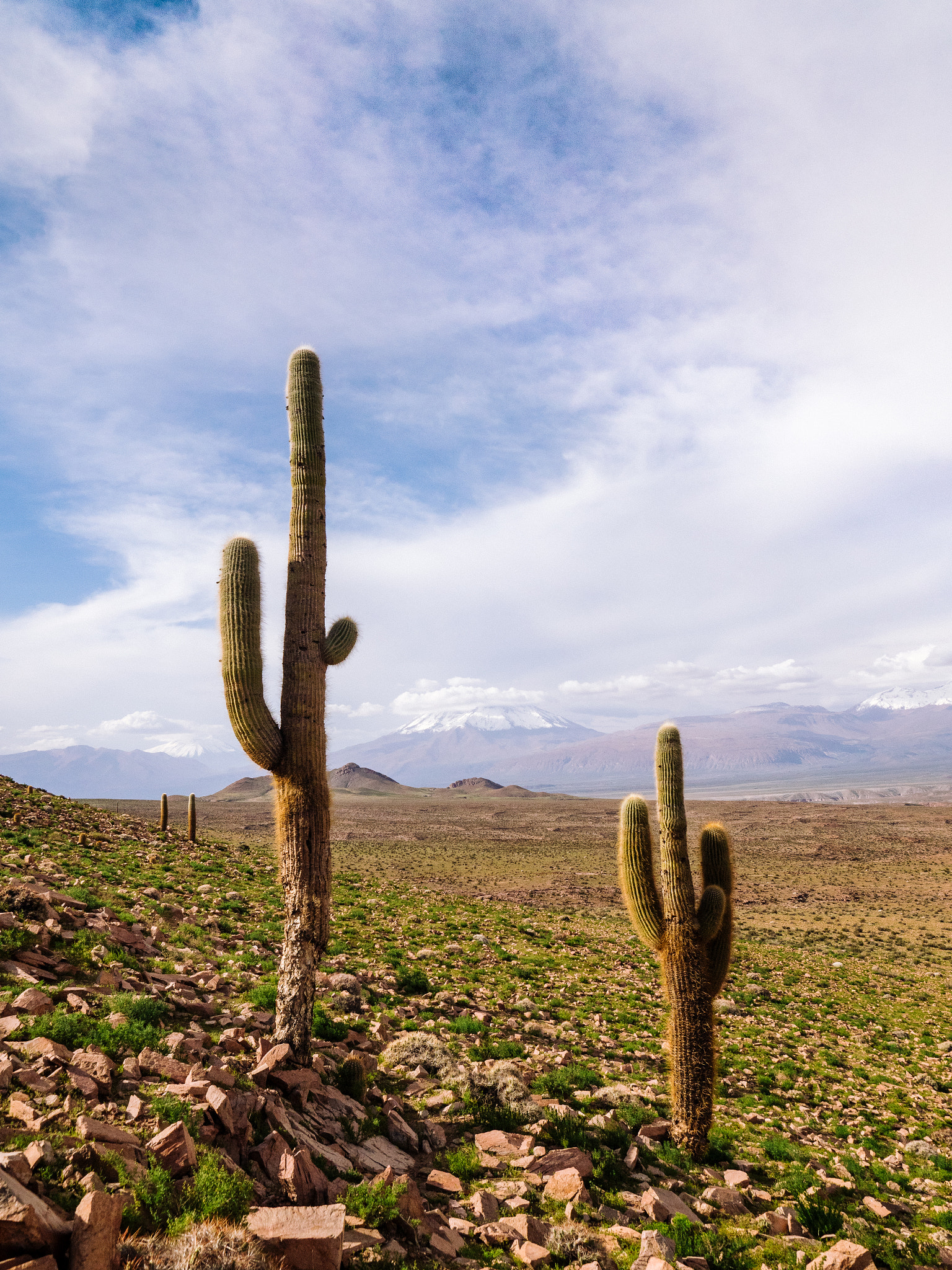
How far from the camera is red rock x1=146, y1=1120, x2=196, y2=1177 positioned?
5164 mm

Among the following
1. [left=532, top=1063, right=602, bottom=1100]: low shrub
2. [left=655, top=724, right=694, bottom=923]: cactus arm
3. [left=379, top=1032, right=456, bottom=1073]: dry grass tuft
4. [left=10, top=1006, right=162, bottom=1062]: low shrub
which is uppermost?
[left=655, top=724, right=694, bottom=923]: cactus arm

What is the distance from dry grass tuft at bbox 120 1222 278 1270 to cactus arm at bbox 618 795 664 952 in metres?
6.04

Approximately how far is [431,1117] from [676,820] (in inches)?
205

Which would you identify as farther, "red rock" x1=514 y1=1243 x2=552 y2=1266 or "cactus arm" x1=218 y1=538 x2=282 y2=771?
"cactus arm" x1=218 y1=538 x2=282 y2=771

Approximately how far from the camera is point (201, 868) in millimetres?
21250

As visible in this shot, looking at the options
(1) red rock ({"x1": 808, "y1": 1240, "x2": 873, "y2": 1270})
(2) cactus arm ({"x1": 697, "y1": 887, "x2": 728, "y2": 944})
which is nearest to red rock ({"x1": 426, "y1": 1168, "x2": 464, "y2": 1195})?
(1) red rock ({"x1": 808, "y1": 1240, "x2": 873, "y2": 1270})

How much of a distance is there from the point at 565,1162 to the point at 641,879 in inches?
140

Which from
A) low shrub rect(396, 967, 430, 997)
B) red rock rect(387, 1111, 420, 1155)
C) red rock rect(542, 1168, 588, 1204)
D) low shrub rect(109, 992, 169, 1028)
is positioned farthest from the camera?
low shrub rect(396, 967, 430, 997)

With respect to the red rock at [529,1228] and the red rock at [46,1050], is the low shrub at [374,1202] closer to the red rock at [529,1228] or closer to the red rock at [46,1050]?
the red rock at [529,1228]

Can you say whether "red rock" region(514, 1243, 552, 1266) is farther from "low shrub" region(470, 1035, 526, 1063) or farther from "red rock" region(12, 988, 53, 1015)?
"red rock" region(12, 988, 53, 1015)

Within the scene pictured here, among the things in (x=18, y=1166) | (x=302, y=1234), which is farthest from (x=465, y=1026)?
(x=18, y=1166)

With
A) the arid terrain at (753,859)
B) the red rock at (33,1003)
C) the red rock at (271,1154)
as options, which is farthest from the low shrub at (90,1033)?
the arid terrain at (753,859)

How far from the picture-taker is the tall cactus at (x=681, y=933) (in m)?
8.64

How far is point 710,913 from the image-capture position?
9.15 m
